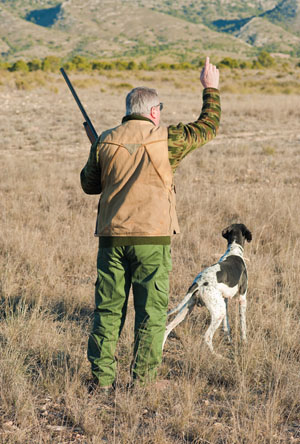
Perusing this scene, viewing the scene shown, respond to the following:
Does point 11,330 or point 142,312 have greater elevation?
point 142,312

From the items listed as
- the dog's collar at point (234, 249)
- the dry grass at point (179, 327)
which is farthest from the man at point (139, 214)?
the dog's collar at point (234, 249)

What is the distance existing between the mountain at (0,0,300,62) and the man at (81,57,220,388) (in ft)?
375

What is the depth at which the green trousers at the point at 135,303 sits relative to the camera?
2932 mm

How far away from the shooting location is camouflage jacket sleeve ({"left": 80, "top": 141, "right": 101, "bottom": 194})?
9.64 feet

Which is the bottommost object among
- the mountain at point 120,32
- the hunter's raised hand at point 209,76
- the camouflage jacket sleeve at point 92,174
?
Result: the camouflage jacket sleeve at point 92,174

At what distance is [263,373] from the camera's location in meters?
3.34

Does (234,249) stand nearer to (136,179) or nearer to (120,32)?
(136,179)

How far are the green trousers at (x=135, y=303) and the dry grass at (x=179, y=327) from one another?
16 centimetres

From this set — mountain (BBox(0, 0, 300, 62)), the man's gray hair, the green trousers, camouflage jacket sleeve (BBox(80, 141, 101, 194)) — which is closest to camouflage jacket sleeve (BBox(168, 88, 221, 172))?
the man's gray hair

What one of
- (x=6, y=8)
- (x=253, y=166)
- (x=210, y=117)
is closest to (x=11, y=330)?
(x=210, y=117)

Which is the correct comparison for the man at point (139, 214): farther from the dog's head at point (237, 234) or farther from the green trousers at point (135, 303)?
the dog's head at point (237, 234)

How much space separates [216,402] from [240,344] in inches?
30.0

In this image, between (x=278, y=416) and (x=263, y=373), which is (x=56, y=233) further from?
(x=278, y=416)

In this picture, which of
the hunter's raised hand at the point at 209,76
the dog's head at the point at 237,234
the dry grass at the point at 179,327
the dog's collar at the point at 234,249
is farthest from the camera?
the dog's head at the point at 237,234
